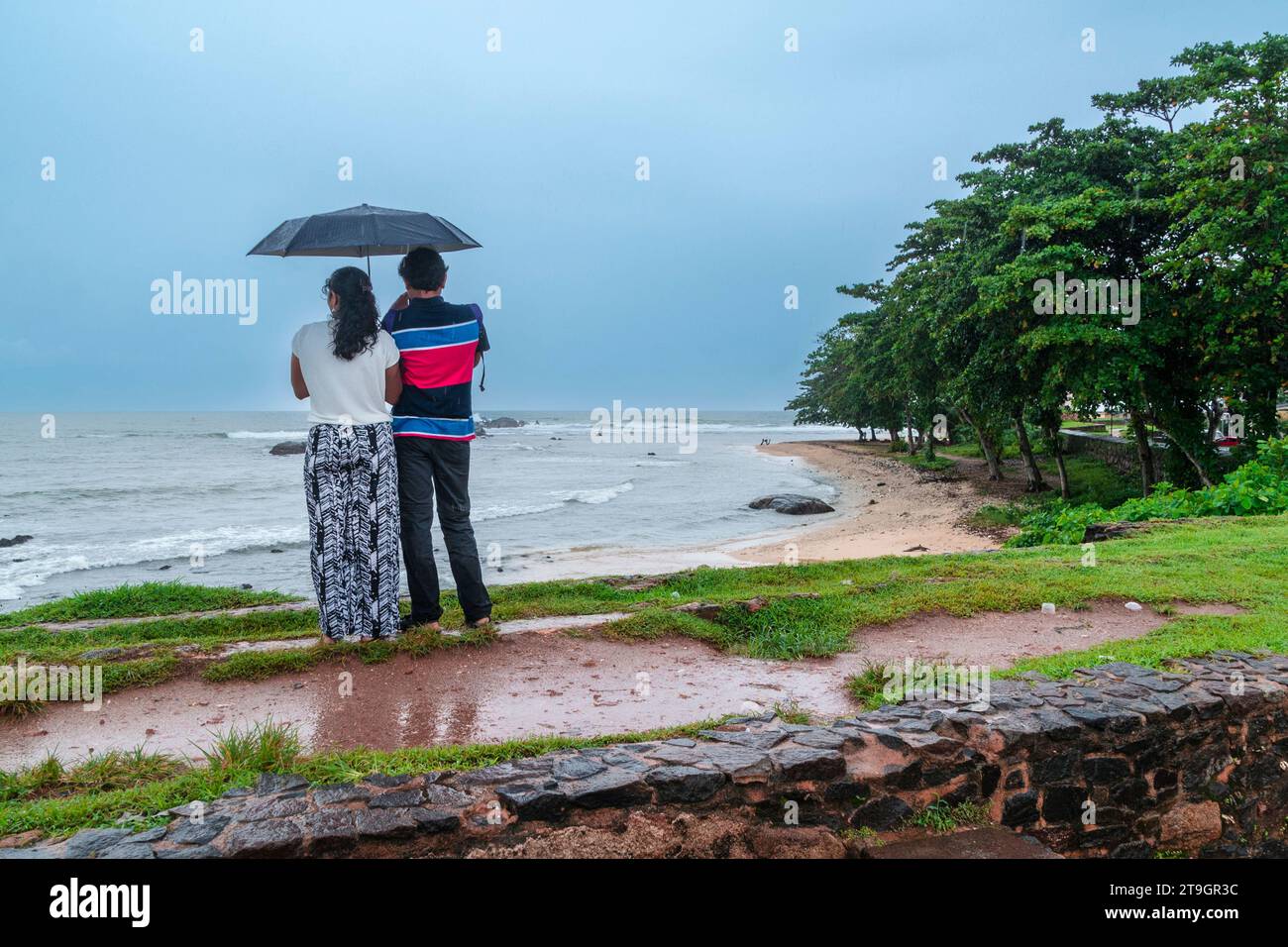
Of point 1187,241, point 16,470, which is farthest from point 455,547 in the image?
point 16,470

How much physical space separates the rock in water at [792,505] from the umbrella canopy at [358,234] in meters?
17.6

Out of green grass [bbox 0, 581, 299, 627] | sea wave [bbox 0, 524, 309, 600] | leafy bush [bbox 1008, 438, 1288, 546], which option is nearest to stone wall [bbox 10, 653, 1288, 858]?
green grass [bbox 0, 581, 299, 627]

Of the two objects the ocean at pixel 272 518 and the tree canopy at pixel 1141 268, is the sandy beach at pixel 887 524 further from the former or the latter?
the tree canopy at pixel 1141 268

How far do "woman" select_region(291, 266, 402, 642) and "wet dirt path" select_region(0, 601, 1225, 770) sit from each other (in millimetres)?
458

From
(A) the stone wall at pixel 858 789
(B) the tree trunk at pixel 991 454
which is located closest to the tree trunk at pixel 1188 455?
(B) the tree trunk at pixel 991 454

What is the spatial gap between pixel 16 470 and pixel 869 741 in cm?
4013

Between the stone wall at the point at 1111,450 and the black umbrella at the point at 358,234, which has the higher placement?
the black umbrella at the point at 358,234

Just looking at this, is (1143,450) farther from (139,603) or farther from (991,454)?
(139,603)

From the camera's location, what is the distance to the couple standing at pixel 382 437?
5.36m

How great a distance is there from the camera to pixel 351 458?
5.45m

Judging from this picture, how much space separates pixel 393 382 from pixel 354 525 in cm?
101

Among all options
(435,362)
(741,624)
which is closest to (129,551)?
(435,362)

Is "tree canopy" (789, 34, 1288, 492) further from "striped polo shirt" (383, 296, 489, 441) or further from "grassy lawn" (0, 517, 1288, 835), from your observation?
"striped polo shirt" (383, 296, 489, 441)

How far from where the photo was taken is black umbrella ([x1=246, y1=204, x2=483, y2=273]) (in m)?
5.56
